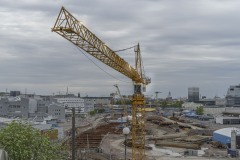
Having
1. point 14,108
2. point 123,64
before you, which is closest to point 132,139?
point 123,64

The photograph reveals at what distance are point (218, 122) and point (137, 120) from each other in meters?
65.9

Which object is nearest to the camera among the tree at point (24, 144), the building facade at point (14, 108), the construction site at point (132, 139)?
the tree at point (24, 144)

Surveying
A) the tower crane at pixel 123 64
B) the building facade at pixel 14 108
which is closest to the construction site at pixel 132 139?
the tower crane at pixel 123 64

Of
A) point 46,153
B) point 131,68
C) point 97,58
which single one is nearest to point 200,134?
point 131,68

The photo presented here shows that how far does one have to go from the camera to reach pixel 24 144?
21.3 m

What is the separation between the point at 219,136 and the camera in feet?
193

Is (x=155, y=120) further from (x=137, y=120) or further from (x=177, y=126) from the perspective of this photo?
(x=137, y=120)

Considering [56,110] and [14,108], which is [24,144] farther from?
[56,110]

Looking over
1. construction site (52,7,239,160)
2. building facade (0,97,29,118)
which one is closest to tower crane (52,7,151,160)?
construction site (52,7,239,160)

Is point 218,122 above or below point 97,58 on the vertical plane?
below

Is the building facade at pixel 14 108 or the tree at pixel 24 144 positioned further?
the building facade at pixel 14 108

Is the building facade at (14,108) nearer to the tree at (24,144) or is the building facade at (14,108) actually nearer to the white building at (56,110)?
the white building at (56,110)

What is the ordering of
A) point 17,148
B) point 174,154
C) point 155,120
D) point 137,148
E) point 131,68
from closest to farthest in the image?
point 17,148, point 131,68, point 137,148, point 174,154, point 155,120

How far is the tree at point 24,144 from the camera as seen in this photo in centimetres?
2081
